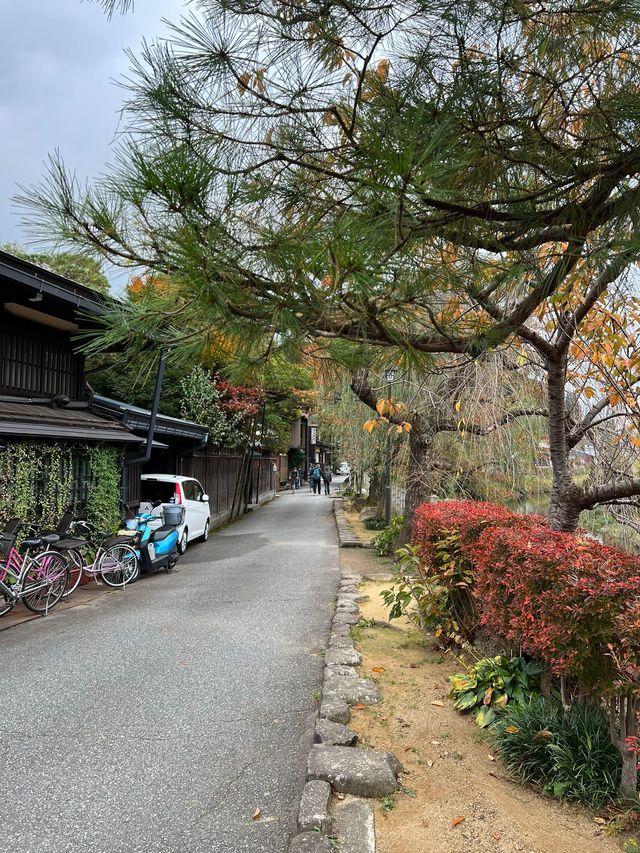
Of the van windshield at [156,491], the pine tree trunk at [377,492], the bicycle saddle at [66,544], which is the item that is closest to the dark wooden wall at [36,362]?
the van windshield at [156,491]

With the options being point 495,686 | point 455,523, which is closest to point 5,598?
point 455,523

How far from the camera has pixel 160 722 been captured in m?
3.75

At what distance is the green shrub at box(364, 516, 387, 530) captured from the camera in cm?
1535

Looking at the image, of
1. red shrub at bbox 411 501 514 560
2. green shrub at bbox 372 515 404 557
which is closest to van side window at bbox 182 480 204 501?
green shrub at bbox 372 515 404 557

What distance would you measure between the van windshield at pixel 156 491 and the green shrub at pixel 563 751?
9.62 metres

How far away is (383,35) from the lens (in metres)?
2.30

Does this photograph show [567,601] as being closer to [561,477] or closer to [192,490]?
[561,477]

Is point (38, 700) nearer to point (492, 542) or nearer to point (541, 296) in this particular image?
point (492, 542)

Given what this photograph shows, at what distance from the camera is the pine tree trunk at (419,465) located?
33.2 ft

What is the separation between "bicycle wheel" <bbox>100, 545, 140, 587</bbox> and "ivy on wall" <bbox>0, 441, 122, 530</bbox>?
2.99ft

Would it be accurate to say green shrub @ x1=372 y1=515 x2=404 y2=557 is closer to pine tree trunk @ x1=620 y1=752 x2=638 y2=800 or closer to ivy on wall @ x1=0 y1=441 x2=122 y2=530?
ivy on wall @ x1=0 y1=441 x2=122 y2=530

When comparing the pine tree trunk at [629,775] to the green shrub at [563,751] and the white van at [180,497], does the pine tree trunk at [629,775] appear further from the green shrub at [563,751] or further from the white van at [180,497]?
the white van at [180,497]

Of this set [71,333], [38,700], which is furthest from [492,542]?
[71,333]

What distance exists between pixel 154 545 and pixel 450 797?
7.36 m
